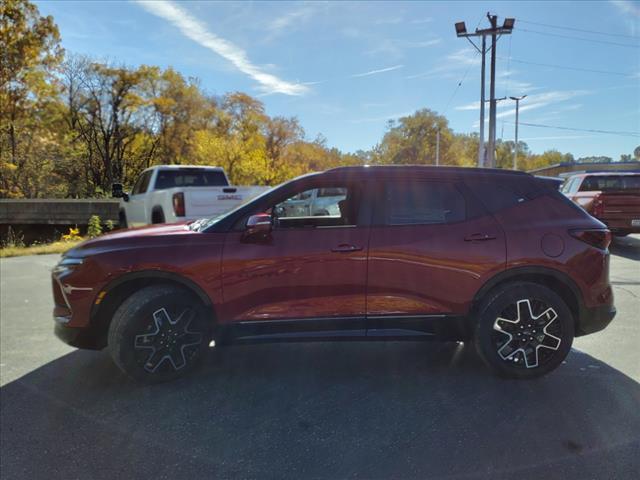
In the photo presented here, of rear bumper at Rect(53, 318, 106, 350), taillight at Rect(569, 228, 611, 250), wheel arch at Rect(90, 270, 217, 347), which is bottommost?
rear bumper at Rect(53, 318, 106, 350)

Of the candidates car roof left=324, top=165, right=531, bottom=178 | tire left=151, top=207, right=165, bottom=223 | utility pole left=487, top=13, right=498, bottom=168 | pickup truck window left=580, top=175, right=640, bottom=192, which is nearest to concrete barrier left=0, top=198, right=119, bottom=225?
tire left=151, top=207, right=165, bottom=223

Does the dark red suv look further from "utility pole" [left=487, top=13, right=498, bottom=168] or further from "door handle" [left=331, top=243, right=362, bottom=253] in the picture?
"utility pole" [left=487, top=13, right=498, bottom=168]

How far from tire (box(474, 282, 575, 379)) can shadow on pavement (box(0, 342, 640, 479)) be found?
0.61 feet

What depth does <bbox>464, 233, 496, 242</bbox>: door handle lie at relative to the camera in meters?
3.51

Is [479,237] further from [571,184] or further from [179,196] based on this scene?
[571,184]

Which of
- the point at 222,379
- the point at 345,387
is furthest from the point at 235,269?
the point at 345,387

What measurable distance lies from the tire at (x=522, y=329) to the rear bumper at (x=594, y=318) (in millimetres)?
170

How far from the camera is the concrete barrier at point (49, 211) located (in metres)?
15.6

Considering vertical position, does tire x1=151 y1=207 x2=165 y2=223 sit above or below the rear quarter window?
below

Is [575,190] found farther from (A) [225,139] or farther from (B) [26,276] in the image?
(A) [225,139]

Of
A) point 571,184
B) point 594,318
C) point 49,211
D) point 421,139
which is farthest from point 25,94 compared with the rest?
point 421,139

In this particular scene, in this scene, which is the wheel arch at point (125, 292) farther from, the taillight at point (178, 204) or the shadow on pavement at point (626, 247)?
the shadow on pavement at point (626, 247)

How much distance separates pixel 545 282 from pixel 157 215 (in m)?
6.29

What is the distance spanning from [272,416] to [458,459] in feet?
4.15
